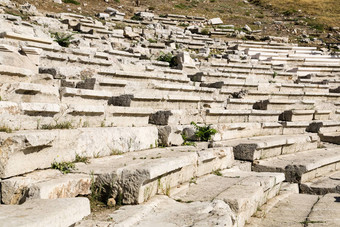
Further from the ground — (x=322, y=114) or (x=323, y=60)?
(x=323, y=60)

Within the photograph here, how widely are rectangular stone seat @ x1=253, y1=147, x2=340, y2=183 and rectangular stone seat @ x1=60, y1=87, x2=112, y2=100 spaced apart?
2.66m

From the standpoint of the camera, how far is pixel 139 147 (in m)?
5.03

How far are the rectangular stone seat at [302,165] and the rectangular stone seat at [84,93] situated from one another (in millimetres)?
2663

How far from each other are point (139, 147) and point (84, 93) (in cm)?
115

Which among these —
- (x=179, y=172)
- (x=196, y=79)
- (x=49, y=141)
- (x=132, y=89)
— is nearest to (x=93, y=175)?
(x=49, y=141)

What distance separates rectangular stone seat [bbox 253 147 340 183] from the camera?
224 inches

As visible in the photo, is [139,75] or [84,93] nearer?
[84,93]

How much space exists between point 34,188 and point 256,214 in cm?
232

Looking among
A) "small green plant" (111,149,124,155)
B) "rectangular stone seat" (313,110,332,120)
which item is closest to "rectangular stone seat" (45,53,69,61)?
"small green plant" (111,149,124,155)

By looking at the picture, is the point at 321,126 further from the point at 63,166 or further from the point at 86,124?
the point at 63,166

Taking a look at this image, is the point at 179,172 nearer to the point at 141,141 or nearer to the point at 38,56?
the point at 141,141

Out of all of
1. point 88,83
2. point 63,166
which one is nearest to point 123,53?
point 88,83

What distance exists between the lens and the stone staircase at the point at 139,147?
3102 mm

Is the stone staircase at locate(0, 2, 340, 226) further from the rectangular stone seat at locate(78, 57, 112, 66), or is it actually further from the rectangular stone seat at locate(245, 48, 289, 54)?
the rectangular stone seat at locate(245, 48, 289, 54)
